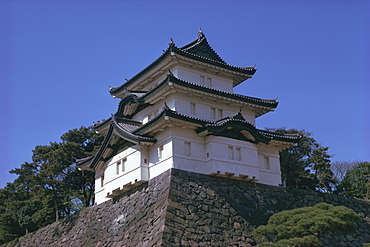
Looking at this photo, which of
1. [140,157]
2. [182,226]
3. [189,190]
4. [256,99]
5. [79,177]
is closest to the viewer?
[182,226]

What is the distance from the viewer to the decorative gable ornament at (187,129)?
20812 millimetres

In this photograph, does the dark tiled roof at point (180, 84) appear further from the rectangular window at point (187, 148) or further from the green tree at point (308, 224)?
the green tree at point (308, 224)

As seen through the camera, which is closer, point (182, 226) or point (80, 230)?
point (182, 226)

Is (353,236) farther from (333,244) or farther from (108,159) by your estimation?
(108,159)

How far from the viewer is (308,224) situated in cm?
1756

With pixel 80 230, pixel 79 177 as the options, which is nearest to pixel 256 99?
pixel 80 230

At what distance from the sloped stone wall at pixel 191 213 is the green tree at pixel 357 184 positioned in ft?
29.7

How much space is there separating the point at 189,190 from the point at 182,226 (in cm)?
192

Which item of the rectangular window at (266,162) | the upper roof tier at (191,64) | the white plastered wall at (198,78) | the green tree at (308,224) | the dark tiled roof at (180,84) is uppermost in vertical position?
the upper roof tier at (191,64)

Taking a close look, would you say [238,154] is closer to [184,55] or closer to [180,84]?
[180,84]

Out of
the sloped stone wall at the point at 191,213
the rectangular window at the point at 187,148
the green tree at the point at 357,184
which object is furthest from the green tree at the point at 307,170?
the rectangular window at the point at 187,148

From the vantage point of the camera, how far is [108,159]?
2366cm

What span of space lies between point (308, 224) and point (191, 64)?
10.3 metres

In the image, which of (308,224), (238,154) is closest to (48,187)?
(238,154)
